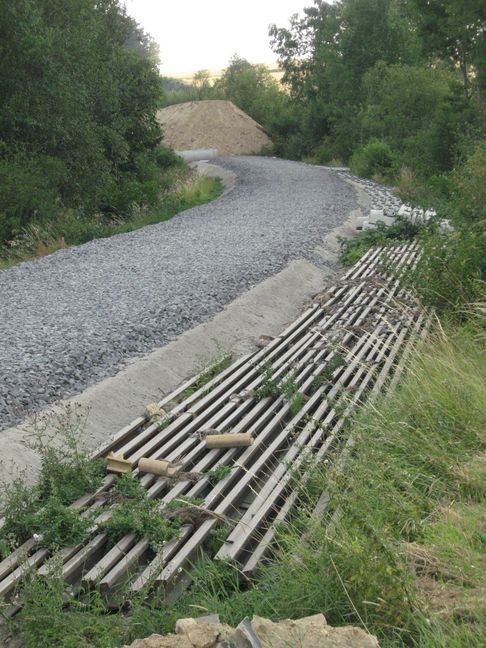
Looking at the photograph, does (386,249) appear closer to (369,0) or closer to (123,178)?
(123,178)

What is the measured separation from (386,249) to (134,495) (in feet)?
27.6

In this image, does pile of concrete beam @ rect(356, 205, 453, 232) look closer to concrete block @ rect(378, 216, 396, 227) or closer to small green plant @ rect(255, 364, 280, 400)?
concrete block @ rect(378, 216, 396, 227)

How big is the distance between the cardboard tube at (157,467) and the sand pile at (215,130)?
149ft

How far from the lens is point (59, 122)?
17.7m

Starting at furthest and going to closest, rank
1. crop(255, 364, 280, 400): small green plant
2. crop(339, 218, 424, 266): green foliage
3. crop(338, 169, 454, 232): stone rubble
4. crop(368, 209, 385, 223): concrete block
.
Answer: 1. crop(368, 209, 385, 223): concrete block
2. crop(338, 169, 454, 232): stone rubble
3. crop(339, 218, 424, 266): green foliage
4. crop(255, 364, 280, 400): small green plant

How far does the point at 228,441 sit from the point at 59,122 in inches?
567

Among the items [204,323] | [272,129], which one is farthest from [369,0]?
[204,323]

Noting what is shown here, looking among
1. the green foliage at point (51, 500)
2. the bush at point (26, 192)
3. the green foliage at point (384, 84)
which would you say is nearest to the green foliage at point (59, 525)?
the green foliage at point (51, 500)

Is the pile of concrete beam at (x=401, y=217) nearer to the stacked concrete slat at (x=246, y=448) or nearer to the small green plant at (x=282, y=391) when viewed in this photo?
the stacked concrete slat at (x=246, y=448)

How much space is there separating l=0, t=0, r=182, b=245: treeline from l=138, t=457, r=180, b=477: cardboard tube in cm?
1064

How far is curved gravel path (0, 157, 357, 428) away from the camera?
250 inches

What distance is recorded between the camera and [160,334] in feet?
24.7

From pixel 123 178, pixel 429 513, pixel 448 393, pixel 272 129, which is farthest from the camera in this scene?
pixel 272 129

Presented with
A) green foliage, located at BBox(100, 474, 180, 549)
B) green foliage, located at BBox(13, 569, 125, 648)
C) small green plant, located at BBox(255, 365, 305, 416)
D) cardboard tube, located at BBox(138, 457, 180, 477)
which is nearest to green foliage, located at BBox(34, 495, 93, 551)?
green foliage, located at BBox(100, 474, 180, 549)
